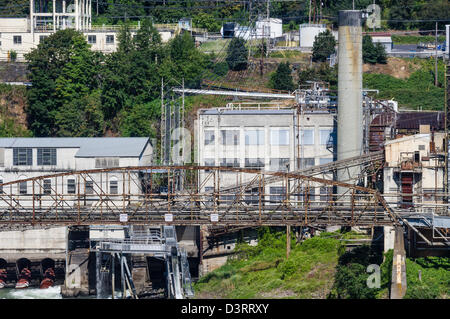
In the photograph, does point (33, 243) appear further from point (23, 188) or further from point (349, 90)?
point (349, 90)

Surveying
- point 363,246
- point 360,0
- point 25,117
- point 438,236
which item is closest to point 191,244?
point 363,246

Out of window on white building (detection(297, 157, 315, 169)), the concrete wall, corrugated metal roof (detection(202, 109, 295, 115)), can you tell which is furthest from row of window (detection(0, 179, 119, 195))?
window on white building (detection(297, 157, 315, 169))

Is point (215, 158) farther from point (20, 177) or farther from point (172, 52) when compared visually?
point (172, 52)

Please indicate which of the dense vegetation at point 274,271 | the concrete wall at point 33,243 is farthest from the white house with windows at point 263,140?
the concrete wall at point 33,243

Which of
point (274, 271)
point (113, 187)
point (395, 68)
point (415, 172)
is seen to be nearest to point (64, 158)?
point (113, 187)

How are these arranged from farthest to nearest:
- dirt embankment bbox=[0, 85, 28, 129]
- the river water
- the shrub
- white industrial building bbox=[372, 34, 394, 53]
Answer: white industrial building bbox=[372, 34, 394, 53]
the shrub
dirt embankment bbox=[0, 85, 28, 129]
the river water

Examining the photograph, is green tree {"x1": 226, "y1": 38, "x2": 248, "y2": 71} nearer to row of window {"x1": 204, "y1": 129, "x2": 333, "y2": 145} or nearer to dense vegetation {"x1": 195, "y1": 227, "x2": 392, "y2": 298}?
row of window {"x1": 204, "y1": 129, "x2": 333, "y2": 145}
